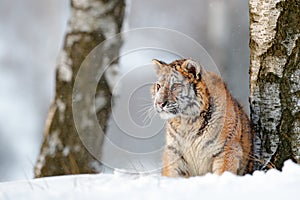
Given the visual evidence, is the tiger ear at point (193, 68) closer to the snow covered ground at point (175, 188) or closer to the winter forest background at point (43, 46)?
the snow covered ground at point (175, 188)

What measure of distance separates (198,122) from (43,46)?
1294cm

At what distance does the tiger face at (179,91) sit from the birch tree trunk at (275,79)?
53 centimetres

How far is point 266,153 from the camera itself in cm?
564

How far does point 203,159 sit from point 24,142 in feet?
35.5

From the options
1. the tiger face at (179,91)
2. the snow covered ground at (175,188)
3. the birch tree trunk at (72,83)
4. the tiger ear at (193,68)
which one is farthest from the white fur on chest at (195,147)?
the birch tree trunk at (72,83)

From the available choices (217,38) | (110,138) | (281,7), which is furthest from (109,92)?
(217,38)

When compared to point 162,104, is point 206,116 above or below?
below

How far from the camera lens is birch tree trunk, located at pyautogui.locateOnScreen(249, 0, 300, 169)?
545 centimetres

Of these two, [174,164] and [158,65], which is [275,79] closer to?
[158,65]

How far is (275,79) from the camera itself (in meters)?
5.55

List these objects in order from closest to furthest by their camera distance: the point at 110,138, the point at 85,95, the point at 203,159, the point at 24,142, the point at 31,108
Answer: the point at 203,159 < the point at 110,138 < the point at 85,95 < the point at 24,142 < the point at 31,108

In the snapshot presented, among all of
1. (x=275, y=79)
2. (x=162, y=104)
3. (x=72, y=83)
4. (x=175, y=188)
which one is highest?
(x=275, y=79)

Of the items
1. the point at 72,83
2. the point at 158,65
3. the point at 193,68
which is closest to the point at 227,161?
the point at 193,68

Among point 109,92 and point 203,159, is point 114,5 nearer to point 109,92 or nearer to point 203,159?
point 109,92
